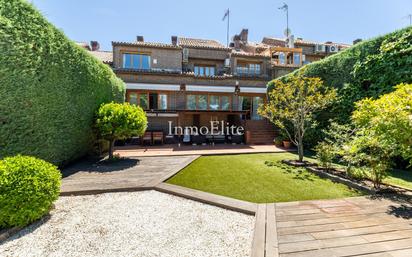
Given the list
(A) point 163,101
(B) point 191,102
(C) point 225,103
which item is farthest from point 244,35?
(A) point 163,101

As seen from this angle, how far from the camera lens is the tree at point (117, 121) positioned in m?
6.98

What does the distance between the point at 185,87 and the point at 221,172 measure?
10.7 m

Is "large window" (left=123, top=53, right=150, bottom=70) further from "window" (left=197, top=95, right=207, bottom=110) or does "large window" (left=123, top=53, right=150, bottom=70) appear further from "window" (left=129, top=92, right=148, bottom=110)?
"window" (left=197, top=95, right=207, bottom=110)

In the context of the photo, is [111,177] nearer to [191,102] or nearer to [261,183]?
[261,183]

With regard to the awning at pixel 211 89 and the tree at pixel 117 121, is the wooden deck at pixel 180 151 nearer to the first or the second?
the tree at pixel 117 121

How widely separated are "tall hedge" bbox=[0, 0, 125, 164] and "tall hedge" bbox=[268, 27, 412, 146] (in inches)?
374

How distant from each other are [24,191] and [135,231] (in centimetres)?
177

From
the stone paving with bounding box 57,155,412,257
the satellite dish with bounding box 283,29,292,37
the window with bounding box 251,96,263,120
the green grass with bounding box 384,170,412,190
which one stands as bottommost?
the stone paving with bounding box 57,155,412,257

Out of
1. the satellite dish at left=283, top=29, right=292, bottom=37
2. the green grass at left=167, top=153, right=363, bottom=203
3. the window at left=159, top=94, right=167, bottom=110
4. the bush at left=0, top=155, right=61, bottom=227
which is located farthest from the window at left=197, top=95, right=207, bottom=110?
the satellite dish at left=283, top=29, right=292, bottom=37

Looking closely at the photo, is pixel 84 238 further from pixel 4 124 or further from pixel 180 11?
pixel 180 11

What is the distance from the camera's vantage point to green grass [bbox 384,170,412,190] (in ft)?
15.4

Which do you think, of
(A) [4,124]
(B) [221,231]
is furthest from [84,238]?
(A) [4,124]

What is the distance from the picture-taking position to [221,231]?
2768 mm

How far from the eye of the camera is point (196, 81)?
1577 cm
